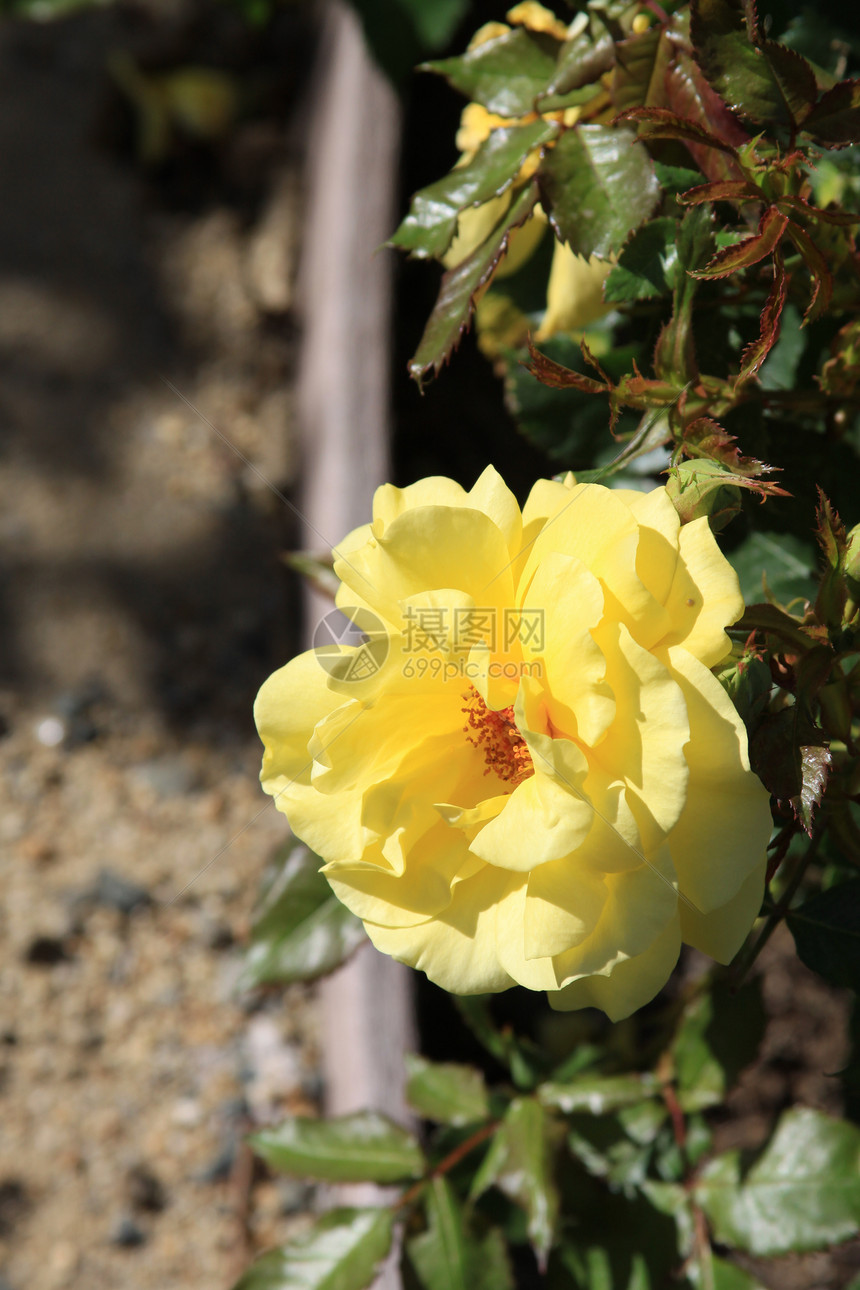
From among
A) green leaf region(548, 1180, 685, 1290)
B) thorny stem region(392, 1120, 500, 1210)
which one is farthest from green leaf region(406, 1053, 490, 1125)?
green leaf region(548, 1180, 685, 1290)

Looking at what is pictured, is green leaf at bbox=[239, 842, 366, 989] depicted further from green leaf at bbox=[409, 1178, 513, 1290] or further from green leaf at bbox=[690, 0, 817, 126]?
green leaf at bbox=[690, 0, 817, 126]

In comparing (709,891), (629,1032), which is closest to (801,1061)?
(629,1032)

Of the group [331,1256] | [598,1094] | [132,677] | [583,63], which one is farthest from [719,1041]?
[132,677]

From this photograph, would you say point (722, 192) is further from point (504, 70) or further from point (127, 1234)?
point (127, 1234)

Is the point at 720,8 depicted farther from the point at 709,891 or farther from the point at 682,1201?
the point at 682,1201

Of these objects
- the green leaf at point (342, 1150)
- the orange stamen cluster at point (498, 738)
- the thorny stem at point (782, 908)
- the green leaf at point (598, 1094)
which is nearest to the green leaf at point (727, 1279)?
the green leaf at point (598, 1094)

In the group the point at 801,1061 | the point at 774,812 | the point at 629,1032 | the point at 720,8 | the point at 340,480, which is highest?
the point at 720,8
